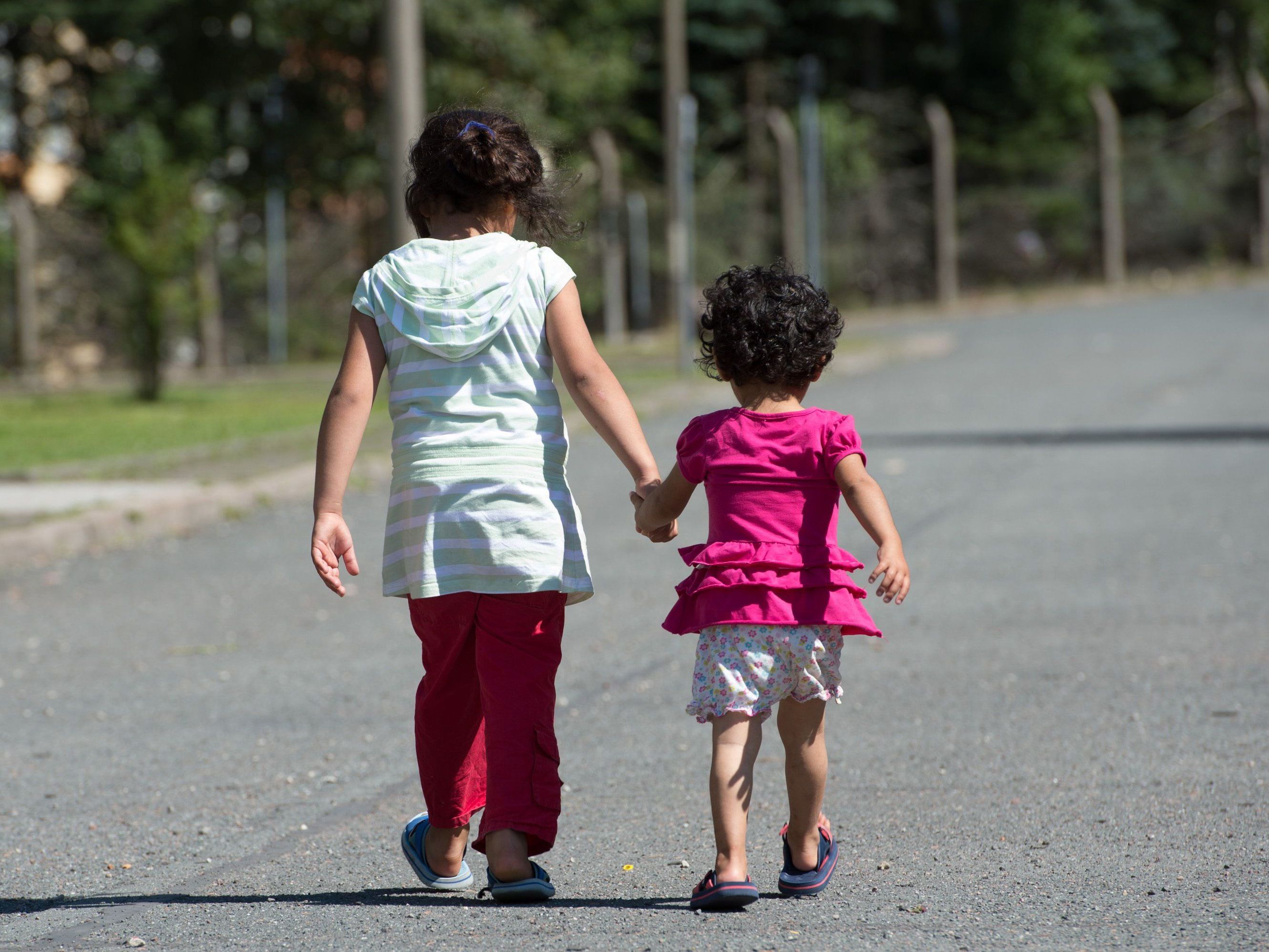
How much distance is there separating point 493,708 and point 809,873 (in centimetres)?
73

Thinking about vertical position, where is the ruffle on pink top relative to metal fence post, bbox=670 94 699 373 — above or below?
below

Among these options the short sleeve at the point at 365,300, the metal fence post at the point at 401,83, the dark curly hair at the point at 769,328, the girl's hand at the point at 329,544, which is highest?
the metal fence post at the point at 401,83

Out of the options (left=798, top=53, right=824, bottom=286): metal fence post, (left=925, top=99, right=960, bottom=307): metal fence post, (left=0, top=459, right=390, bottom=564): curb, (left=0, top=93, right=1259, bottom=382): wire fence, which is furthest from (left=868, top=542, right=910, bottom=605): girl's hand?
(left=925, top=99, right=960, bottom=307): metal fence post

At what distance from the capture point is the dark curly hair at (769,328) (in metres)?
3.40

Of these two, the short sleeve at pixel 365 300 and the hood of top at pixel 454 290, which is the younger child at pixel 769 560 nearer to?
the hood of top at pixel 454 290

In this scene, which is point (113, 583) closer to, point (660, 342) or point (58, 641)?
point (58, 641)

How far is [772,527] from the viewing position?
3377 millimetres

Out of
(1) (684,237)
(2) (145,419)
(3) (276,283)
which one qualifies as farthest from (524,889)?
(3) (276,283)

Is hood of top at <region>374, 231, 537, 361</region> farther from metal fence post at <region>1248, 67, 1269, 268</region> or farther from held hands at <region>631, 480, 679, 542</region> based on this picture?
metal fence post at <region>1248, 67, 1269, 268</region>

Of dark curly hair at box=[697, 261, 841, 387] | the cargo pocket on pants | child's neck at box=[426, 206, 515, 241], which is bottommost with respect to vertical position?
the cargo pocket on pants

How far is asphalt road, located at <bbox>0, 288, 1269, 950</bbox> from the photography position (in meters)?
3.40

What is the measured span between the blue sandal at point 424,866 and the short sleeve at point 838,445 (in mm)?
1144

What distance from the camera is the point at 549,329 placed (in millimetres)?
3508

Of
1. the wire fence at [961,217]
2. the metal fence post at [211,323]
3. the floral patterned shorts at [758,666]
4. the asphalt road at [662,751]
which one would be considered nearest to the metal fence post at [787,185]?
the wire fence at [961,217]
